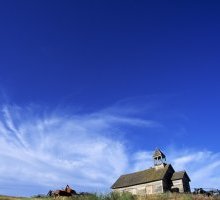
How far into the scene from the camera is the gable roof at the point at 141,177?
6178 cm

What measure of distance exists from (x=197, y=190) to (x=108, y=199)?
30122mm

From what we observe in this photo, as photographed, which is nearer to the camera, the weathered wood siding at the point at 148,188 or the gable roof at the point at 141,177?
the weathered wood siding at the point at 148,188

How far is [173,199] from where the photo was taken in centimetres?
3456

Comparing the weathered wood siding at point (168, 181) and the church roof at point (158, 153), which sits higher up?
the church roof at point (158, 153)

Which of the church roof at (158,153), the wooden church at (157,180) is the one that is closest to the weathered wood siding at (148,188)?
the wooden church at (157,180)

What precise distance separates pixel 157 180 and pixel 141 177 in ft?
16.7

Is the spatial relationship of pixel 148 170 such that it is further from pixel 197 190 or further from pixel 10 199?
pixel 10 199

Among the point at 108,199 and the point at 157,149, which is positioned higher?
the point at 157,149

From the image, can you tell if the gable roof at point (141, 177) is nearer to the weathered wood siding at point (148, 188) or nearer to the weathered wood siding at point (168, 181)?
the weathered wood siding at point (148, 188)

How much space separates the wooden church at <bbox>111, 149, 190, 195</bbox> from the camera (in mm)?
60281

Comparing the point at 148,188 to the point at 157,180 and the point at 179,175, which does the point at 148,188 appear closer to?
the point at 157,180

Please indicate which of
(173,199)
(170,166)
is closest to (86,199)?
(173,199)

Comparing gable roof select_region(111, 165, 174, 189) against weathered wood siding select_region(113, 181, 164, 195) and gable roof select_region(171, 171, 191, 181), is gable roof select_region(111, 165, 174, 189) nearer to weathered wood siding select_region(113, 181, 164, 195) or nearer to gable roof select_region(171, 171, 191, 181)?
weathered wood siding select_region(113, 181, 164, 195)

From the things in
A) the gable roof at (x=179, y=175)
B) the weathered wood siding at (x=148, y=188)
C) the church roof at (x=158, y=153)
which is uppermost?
the church roof at (x=158, y=153)
